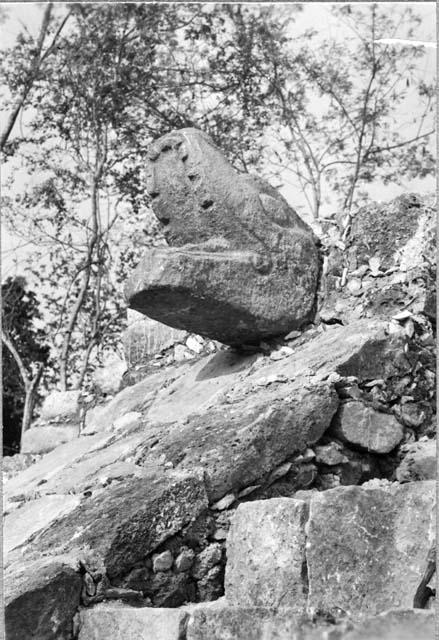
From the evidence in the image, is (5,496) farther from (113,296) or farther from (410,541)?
(113,296)

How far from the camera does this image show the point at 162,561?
10.8ft

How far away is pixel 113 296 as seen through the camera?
1106cm

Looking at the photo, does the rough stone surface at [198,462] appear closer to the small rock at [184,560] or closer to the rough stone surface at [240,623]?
the small rock at [184,560]

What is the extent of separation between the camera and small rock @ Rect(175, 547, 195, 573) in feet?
10.8

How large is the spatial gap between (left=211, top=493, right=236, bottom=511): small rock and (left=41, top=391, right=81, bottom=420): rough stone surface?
2.50 meters

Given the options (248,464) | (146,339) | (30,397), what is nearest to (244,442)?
(248,464)

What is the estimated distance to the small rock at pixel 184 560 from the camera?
3.30m

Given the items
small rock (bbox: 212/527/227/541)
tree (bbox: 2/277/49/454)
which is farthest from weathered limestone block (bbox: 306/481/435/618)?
tree (bbox: 2/277/49/454)

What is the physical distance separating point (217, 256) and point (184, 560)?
5.01 feet

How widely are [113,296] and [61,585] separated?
8.16 meters

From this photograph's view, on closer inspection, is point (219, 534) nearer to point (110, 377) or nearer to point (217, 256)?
point (217, 256)

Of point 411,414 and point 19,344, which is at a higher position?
point 19,344

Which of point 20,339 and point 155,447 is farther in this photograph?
point 20,339

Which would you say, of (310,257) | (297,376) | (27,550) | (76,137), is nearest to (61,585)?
(27,550)
